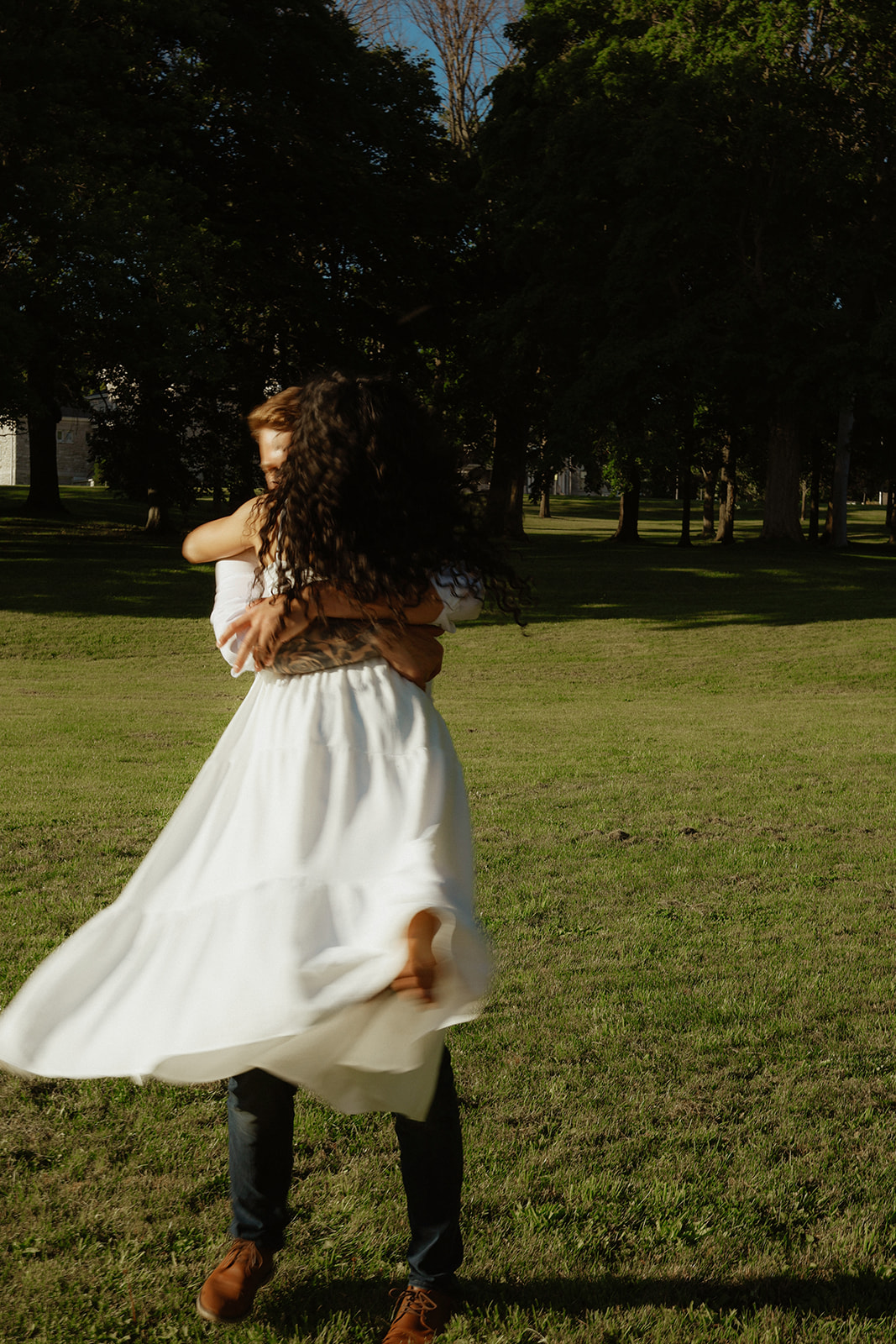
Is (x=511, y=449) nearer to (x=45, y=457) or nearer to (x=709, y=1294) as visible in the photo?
(x=45, y=457)

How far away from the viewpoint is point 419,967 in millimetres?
2275

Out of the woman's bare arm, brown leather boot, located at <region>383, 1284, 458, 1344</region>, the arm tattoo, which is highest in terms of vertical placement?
the woman's bare arm

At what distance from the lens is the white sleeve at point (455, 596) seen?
105 inches

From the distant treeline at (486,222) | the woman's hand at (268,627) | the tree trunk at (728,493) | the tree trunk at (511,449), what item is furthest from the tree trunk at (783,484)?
the woman's hand at (268,627)

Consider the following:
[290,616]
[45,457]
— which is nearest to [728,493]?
[45,457]

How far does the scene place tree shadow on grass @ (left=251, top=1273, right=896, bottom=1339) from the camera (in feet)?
9.01

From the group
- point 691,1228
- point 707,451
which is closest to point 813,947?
point 691,1228

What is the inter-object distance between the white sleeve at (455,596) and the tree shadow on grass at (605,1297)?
167 cm

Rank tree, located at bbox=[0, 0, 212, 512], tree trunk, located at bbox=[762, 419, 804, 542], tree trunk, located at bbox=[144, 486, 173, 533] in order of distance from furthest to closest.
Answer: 1. tree trunk, located at bbox=[144, 486, 173, 533]
2. tree trunk, located at bbox=[762, 419, 804, 542]
3. tree, located at bbox=[0, 0, 212, 512]

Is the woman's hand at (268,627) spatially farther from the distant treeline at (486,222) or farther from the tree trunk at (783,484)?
the tree trunk at (783,484)

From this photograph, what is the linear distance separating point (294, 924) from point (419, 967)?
28 cm

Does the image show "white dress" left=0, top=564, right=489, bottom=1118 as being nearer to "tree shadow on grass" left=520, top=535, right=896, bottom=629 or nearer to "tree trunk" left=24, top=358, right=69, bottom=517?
"tree shadow on grass" left=520, top=535, right=896, bottom=629

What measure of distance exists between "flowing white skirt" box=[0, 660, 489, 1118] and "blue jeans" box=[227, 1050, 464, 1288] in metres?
0.16

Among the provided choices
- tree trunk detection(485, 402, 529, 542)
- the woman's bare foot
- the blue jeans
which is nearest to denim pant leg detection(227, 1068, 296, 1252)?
the blue jeans
